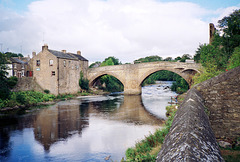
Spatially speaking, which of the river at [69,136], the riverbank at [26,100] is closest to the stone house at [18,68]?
the riverbank at [26,100]

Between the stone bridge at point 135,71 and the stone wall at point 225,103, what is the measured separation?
22.4 m

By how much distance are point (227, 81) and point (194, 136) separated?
4217 mm

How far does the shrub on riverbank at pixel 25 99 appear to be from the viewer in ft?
64.7

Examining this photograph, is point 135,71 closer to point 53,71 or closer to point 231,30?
point 53,71

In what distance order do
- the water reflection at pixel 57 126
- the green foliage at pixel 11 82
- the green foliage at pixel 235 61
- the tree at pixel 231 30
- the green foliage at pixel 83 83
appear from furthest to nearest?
1. the green foliage at pixel 83 83
2. the green foliage at pixel 11 82
3. the tree at pixel 231 30
4. the green foliage at pixel 235 61
5. the water reflection at pixel 57 126

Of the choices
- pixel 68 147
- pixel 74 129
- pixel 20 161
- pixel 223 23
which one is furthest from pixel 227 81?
pixel 223 23

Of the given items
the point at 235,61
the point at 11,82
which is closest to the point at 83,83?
the point at 11,82

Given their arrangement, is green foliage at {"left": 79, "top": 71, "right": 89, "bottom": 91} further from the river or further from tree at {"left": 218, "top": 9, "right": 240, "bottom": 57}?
tree at {"left": 218, "top": 9, "right": 240, "bottom": 57}

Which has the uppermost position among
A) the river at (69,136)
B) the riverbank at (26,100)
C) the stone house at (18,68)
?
the stone house at (18,68)

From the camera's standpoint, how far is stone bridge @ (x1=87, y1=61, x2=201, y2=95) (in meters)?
27.6

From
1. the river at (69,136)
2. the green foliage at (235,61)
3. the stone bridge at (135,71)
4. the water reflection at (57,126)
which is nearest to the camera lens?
the river at (69,136)

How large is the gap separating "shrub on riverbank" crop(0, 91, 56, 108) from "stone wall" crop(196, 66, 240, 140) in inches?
796

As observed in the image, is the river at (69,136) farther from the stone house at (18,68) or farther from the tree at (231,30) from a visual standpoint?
the stone house at (18,68)

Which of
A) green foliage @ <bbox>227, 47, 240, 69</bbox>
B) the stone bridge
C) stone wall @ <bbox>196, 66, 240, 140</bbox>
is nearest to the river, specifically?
stone wall @ <bbox>196, 66, 240, 140</bbox>
